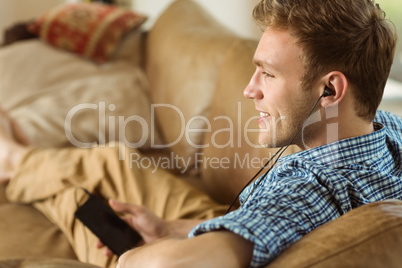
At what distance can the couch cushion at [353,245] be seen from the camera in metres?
0.74

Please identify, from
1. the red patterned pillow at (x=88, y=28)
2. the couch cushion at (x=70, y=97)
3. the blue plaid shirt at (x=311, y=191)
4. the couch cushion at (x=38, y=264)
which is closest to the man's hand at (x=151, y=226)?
the blue plaid shirt at (x=311, y=191)

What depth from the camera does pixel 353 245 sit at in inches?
29.8

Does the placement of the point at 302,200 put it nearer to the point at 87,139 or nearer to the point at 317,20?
the point at 317,20

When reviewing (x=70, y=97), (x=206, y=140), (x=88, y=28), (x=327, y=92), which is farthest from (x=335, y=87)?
(x=88, y=28)

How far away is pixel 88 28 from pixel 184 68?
748 mm

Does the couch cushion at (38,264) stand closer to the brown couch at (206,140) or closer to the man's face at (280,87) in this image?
the brown couch at (206,140)

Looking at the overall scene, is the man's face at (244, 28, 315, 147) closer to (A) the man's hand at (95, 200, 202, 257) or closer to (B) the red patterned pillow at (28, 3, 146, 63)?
(A) the man's hand at (95, 200, 202, 257)

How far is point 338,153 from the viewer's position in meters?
0.92

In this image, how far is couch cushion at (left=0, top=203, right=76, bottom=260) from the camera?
139 cm

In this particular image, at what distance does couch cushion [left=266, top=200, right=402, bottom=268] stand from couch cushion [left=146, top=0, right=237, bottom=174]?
3.28 ft

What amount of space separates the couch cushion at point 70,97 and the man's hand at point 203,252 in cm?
133

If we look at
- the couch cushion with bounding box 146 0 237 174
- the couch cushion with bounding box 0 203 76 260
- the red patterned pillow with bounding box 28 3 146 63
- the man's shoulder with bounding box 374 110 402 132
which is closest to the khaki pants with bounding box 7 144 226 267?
the couch cushion with bounding box 0 203 76 260

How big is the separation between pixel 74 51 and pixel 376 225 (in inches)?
76.7

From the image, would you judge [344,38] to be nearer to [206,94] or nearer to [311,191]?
[311,191]
